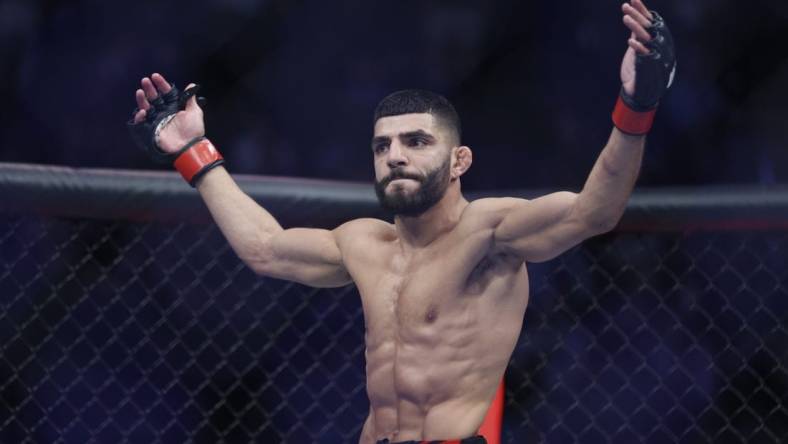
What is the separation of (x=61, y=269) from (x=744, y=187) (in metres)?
1.38

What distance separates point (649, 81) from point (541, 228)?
27cm

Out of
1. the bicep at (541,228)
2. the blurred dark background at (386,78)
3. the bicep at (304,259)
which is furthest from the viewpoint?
the blurred dark background at (386,78)

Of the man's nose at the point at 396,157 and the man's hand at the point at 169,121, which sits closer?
the man's nose at the point at 396,157

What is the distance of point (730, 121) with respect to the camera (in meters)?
2.52

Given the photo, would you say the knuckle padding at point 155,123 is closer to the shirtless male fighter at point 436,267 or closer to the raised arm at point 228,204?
the raised arm at point 228,204

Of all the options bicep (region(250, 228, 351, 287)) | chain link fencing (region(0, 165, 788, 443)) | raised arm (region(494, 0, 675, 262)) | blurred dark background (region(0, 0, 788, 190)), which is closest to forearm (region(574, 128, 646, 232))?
raised arm (region(494, 0, 675, 262))

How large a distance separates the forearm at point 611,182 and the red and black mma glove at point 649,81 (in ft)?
0.06

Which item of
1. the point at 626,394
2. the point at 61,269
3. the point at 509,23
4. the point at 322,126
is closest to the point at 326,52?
the point at 322,126

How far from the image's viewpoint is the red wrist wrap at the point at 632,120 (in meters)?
1.40

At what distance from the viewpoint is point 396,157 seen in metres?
1.61

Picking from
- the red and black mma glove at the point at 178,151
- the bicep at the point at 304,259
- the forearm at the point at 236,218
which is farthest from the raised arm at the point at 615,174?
the red and black mma glove at the point at 178,151

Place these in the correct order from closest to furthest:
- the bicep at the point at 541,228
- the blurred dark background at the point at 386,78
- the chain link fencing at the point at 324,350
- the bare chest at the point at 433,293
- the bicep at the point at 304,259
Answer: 1. the bicep at the point at 541,228
2. the bare chest at the point at 433,293
3. the bicep at the point at 304,259
4. the chain link fencing at the point at 324,350
5. the blurred dark background at the point at 386,78

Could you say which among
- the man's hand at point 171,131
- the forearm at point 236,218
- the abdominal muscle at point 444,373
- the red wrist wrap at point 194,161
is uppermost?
the man's hand at point 171,131

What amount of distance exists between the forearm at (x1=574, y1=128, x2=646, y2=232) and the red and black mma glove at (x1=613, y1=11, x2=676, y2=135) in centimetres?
2
